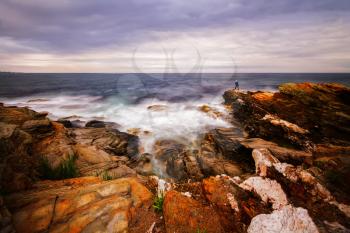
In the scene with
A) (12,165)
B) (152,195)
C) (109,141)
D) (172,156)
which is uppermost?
(12,165)

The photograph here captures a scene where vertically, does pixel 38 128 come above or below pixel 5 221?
above

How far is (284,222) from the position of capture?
13.1 ft

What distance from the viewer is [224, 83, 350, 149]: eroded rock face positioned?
12.3m

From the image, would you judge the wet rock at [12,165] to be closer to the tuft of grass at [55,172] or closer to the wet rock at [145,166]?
the tuft of grass at [55,172]

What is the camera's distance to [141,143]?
15.8 m

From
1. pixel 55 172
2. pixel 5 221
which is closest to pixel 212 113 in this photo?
pixel 55 172

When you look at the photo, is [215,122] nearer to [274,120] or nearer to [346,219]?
[274,120]

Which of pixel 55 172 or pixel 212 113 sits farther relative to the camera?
pixel 212 113

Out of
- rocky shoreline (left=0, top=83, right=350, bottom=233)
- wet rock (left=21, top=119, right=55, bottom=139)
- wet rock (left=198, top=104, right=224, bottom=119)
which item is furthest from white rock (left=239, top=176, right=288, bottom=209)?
wet rock (left=198, top=104, right=224, bottom=119)

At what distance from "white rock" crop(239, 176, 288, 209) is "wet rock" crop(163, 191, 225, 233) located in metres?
1.43

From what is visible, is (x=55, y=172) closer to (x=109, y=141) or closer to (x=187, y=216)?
(x=187, y=216)

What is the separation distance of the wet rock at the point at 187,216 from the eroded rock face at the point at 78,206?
2.29 feet

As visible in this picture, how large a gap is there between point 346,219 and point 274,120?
10917mm

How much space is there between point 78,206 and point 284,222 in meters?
4.62
